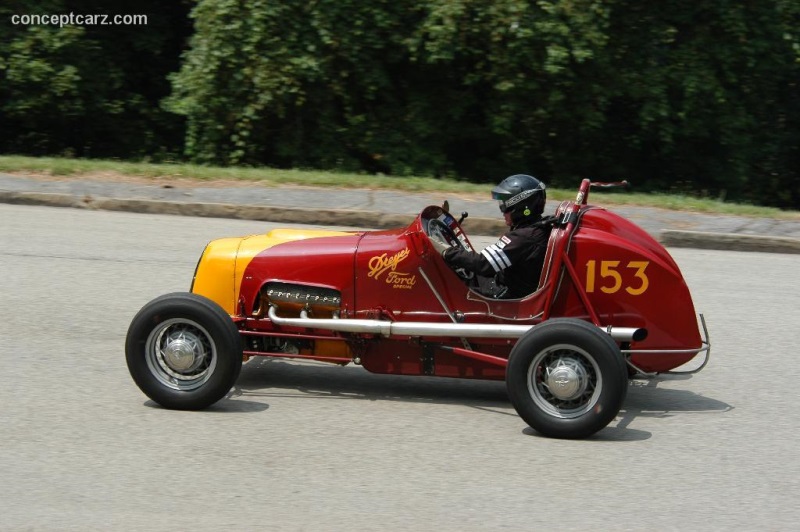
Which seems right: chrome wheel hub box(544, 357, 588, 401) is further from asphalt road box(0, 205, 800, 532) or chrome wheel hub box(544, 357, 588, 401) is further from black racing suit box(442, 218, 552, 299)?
black racing suit box(442, 218, 552, 299)

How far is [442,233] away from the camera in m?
7.16

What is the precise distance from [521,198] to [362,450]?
187 centimetres

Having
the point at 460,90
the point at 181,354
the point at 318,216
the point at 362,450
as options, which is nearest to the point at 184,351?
the point at 181,354

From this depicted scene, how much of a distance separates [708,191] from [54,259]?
12.5m

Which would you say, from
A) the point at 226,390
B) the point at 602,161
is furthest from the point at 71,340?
the point at 602,161

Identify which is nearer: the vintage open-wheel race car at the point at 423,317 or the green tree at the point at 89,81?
the vintage open-wheel race car at the point at 423,317

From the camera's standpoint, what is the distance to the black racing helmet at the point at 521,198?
6824mm

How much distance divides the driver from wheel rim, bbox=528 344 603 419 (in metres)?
0.68

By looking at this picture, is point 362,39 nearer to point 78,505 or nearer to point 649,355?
point 649,355

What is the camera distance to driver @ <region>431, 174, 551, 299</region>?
6.67 meters

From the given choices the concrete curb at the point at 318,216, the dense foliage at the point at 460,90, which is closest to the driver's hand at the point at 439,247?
the concrete curb at the point at 318,216

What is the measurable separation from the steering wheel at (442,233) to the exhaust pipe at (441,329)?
0.58 meters

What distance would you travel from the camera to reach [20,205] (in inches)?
522

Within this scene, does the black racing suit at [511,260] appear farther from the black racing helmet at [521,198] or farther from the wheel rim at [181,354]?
the wheel rim at [181,354]
